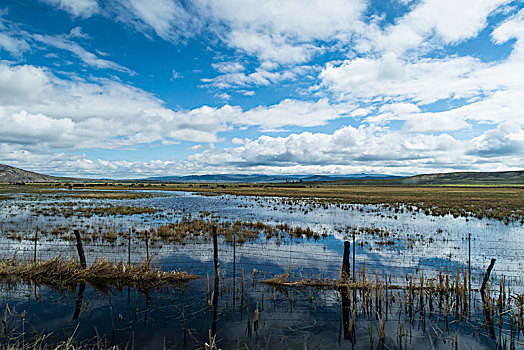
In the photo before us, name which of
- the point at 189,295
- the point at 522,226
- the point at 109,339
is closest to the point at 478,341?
A: the point at 189,295

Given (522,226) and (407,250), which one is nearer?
(407,250)

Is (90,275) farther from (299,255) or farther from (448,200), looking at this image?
(448,200)

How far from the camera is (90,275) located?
11359 millimetres

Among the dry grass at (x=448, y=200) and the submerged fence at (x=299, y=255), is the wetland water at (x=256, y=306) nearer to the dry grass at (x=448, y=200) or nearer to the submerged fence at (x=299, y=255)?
the submerged fence at (x=299, y=255)

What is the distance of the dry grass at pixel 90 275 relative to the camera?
36.6 ft

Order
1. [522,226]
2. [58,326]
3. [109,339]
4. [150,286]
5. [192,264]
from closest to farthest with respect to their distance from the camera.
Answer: [109,339] → [58,326] → [150,286] → [192,264] → [522,226]

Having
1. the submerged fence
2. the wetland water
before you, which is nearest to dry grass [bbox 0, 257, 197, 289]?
the wetland water

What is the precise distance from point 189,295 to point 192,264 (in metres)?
3.81

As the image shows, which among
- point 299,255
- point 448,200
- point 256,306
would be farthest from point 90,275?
point 448,200

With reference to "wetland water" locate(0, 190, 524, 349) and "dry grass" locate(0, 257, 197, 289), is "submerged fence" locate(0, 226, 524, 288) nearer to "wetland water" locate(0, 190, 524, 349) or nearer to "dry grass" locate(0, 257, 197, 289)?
"wetland water" locate(0, 190, 524, 349)

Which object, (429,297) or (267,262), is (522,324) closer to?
(429,297)

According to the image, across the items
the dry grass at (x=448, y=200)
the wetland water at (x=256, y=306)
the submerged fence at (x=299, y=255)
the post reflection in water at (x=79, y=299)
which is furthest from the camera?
the dry grass at (x=448, y=200)

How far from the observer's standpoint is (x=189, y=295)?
1033cm

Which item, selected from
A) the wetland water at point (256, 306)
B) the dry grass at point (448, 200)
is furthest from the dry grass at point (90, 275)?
the dry grass at point (448, 200)
